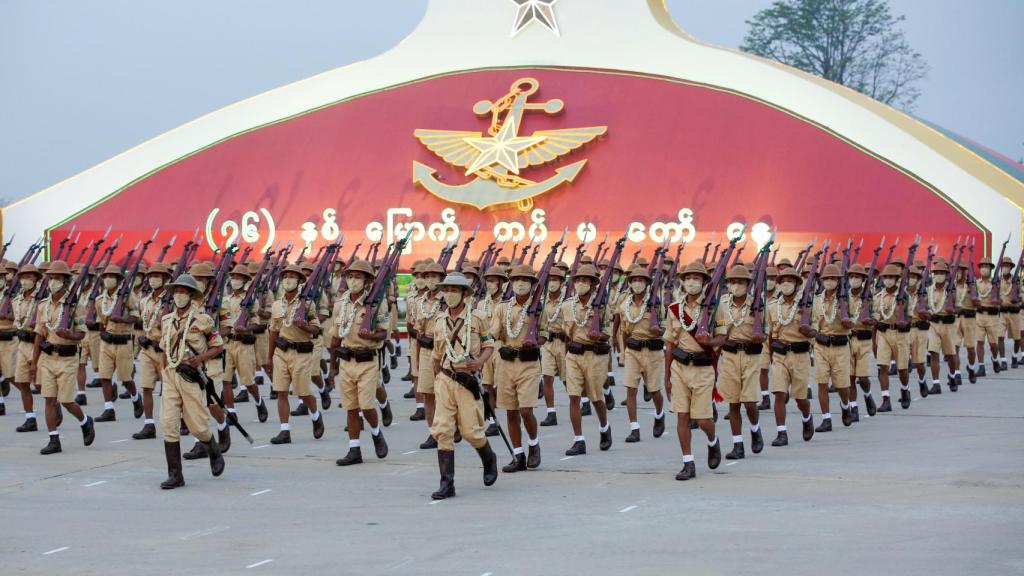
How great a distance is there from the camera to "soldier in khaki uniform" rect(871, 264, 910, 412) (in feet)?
51.8

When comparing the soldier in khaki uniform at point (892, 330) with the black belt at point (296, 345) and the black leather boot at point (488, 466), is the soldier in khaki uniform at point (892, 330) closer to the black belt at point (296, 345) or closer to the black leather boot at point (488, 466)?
the black belt at point (296, 345)

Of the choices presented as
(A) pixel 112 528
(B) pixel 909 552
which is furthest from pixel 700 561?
(A) pixel 112 528

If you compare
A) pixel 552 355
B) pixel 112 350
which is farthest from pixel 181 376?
pixel 552 355

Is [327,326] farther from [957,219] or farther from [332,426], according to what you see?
[957,219]

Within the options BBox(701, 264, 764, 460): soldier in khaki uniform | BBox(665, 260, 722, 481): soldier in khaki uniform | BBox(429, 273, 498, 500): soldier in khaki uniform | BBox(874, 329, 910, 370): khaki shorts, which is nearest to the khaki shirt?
BBox(429, 273, 498, 500): soldier in khaki uniform

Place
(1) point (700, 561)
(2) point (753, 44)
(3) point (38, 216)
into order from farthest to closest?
(2) point (753, 44), (3) point (38, 216), (1) point (700, 561)

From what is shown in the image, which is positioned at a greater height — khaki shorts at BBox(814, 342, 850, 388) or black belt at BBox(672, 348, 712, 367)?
black belt at BBox(672, 348, 712, 367)

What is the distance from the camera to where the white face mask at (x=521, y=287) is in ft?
39.7

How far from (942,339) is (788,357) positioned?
20.1 feet

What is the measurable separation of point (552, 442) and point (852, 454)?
3.03 metres

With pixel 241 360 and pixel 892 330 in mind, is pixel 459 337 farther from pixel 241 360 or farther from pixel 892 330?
pixel 892 330

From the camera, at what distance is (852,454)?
465 inches

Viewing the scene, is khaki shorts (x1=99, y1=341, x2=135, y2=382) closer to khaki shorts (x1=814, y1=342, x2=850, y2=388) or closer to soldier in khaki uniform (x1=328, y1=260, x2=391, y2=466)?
soldier in khaki uniform (x1=328, y1=260, x2=391, y2=466)

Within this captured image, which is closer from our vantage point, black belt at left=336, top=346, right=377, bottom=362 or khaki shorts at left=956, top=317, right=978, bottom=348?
black belt at left=336, top=346, right=377, bottom=362
